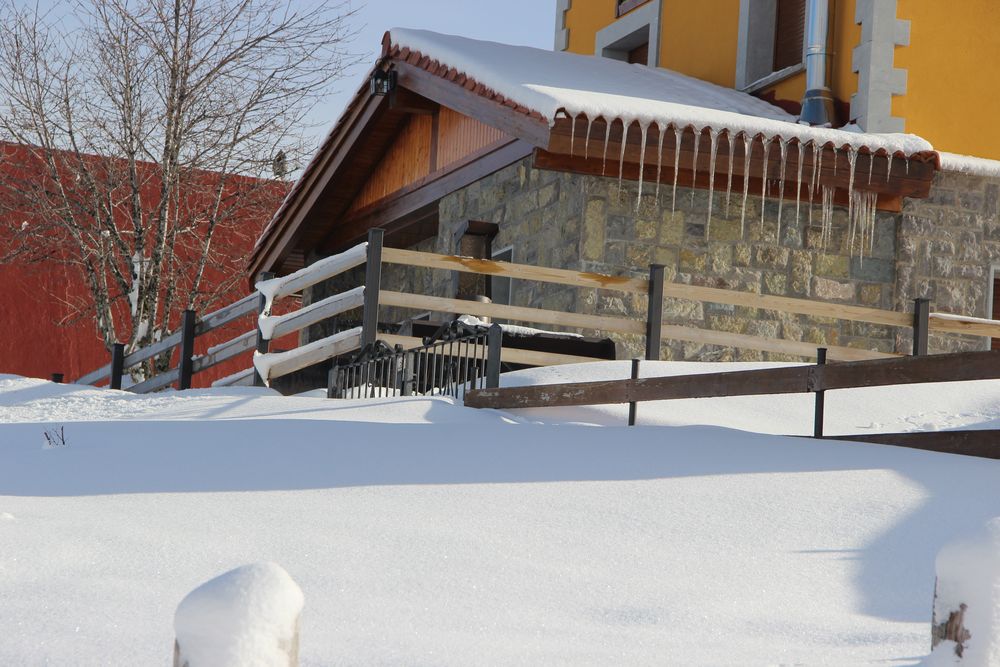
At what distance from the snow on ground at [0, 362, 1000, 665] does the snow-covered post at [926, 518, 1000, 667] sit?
926mm

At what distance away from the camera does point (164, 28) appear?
1794 centimetres

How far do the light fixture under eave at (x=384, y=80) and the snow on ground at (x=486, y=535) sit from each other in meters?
6.88

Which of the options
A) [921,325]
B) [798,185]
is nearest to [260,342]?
[798,185]

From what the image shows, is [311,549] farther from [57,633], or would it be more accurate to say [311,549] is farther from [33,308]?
[33,308]

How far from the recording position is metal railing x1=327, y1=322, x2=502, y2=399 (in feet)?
28.8

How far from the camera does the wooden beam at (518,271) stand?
32.2 ft

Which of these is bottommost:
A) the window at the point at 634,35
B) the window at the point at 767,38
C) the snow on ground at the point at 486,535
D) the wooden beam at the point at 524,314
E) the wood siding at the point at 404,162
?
the snow on ground at the point at 486,535

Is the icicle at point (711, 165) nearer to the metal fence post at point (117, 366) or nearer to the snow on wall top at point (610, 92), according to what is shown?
the snow on wall top at point (610, 92)

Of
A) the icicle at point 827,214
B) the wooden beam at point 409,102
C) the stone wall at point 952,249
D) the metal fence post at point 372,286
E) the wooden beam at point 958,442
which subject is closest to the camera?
the wooden beam at point 958,442

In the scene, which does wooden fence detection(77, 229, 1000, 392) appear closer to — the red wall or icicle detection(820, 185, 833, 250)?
icicle detection(820, 185, 833, 250)

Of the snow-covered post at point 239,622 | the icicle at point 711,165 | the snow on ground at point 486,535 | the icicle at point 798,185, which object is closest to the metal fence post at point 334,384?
the snow on ground at point 486,535

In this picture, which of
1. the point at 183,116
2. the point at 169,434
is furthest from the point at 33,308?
the point at 169,434

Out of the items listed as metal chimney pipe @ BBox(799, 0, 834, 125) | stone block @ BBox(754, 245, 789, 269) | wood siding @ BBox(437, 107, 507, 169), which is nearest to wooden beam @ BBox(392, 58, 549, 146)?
wood siding @ BBox(437, 107, 507, 169)

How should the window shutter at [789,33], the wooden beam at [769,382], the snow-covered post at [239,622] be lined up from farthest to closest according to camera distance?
the window shutter at [789,33], the wooden beam at [769,382], the snow-covered post at [239,622]
